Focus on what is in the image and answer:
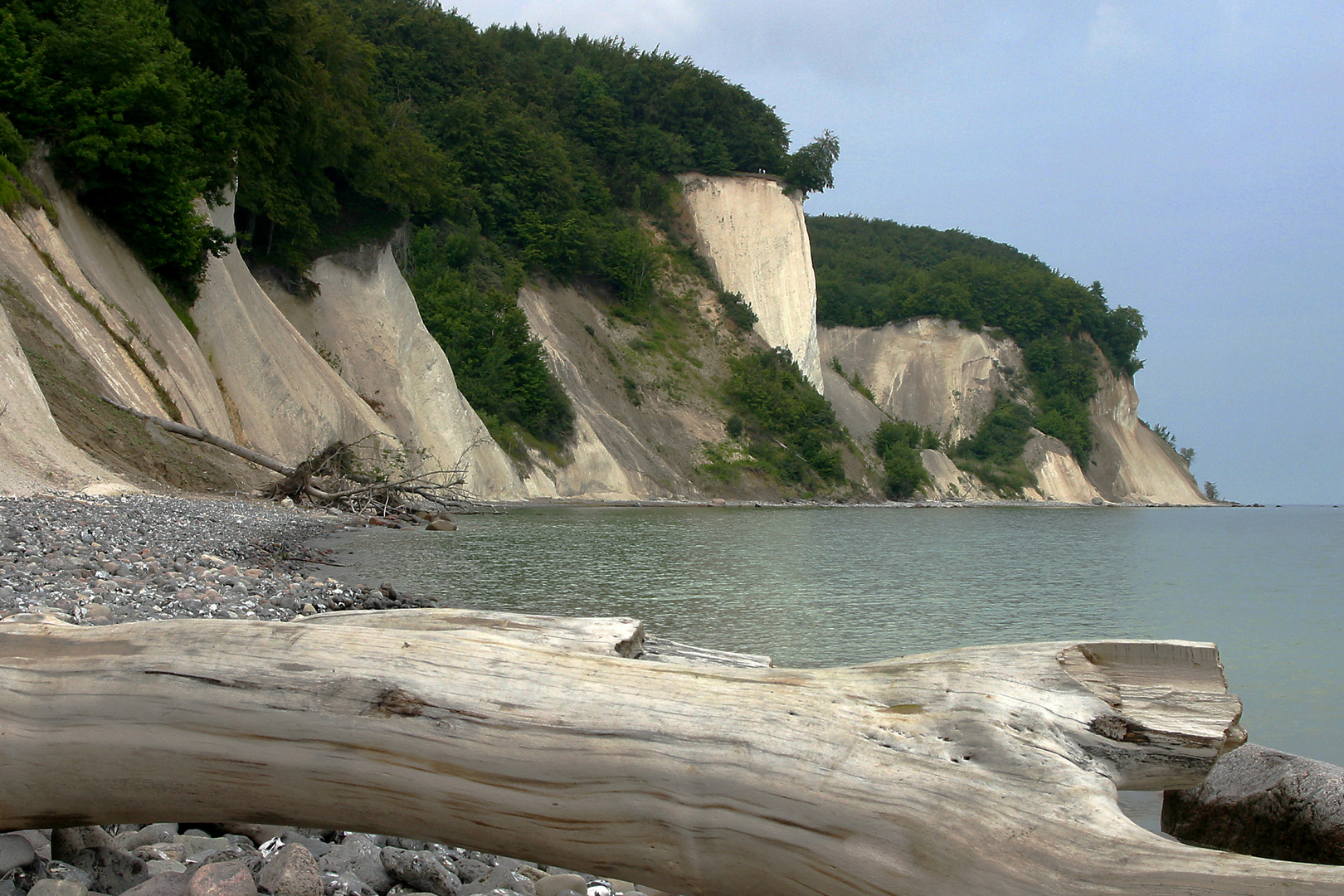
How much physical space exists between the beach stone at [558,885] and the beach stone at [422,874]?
0.30 meters

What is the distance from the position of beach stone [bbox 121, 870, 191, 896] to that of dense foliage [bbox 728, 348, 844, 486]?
170 ft

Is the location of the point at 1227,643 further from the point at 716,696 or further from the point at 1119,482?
the point at 1119,482

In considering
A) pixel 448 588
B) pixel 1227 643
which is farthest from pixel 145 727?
pixel 1227 643

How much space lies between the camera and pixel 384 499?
937 inches

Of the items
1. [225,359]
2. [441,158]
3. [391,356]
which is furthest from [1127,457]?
[225,359]

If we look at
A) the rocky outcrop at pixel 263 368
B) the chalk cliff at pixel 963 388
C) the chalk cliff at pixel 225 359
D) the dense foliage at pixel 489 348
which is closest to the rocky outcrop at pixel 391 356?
the chalk cliff at pixel 225 359

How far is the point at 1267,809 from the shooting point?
4.41 m

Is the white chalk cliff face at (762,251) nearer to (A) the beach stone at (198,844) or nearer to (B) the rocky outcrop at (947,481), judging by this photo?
(B) the rocky outcrop at (947,481)

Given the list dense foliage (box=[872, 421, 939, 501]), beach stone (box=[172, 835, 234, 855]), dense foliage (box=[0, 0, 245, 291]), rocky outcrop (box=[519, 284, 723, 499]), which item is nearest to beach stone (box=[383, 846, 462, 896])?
beach stone (box=[172, 835, 234, 855])

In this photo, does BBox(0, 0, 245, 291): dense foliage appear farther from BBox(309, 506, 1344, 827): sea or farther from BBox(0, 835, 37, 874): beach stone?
BBox(0, 835, 37, 874): beach stone

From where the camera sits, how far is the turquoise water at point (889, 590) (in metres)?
10.1

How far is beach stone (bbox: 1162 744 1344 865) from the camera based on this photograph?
4.18 metres

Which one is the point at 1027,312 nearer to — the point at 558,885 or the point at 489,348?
the point at 489,348

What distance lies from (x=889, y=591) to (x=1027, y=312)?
81.4 m
